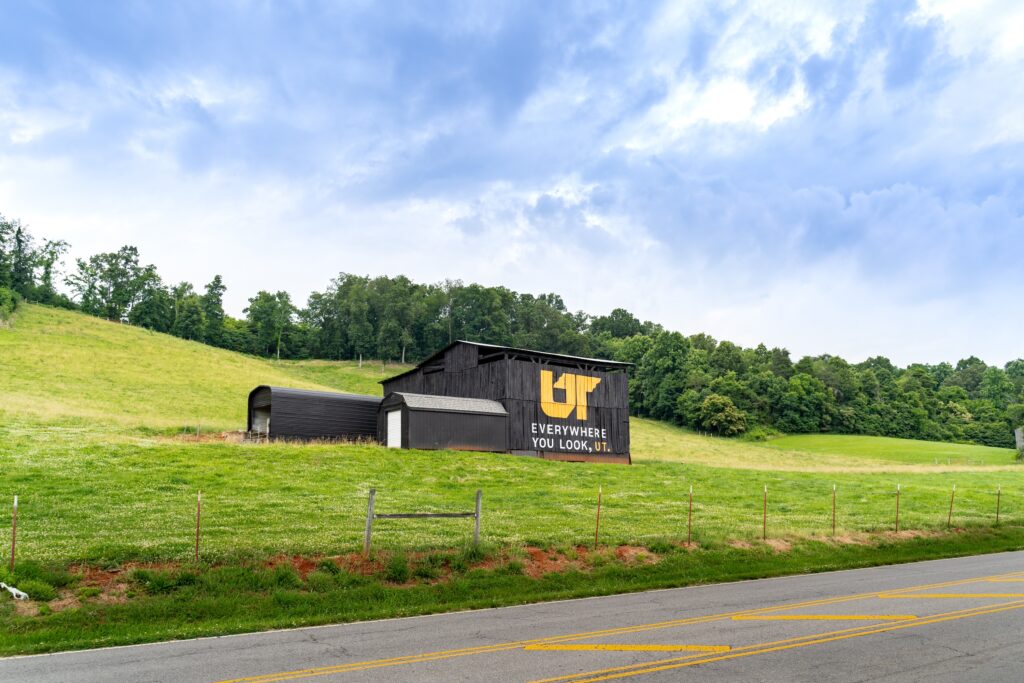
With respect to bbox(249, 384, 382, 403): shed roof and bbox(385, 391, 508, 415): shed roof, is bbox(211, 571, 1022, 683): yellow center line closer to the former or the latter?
bbox(385, 391, 508, 415): shed roof

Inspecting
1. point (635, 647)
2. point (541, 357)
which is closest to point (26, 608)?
point (635, 647)

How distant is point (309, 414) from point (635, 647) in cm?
3555

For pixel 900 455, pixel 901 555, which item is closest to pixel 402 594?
pixel 901 555

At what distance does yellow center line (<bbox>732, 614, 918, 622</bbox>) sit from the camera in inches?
488

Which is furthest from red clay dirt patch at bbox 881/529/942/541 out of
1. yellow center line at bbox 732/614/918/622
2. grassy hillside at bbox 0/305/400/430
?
grassy hillside at bbox 0/305/400/430

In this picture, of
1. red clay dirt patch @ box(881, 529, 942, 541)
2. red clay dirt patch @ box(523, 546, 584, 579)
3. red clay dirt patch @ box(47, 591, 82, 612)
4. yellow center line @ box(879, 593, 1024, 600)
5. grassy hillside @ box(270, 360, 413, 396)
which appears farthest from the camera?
grassy hillside @ box(270, 360, 413, 396)

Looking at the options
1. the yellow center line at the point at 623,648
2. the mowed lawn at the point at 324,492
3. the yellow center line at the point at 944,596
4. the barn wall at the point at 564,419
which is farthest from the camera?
the barn wall at the point at 564,419

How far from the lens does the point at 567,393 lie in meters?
47.2

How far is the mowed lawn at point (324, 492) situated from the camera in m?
17.6

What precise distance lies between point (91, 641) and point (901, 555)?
21091mm

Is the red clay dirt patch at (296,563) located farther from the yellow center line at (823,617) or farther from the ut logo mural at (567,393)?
the ut logo mural at (567,393)

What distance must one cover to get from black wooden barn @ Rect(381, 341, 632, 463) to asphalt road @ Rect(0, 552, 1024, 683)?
29890 mm

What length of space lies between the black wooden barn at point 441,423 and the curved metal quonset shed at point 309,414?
3.19 m

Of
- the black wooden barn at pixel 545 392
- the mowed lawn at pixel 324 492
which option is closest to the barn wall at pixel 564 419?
the black wooden barn at pixel 545 392
